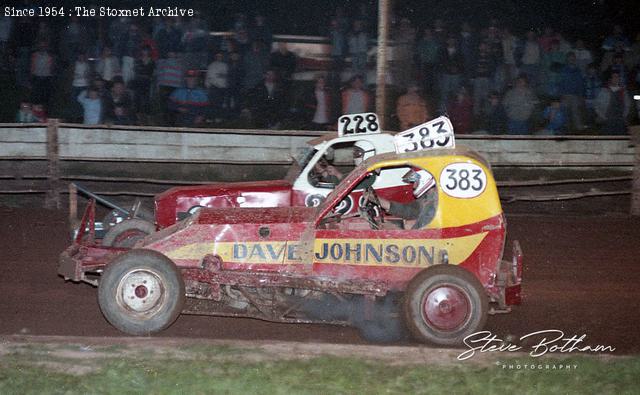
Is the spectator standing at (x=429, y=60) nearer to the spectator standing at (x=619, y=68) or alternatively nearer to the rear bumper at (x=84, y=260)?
the spectator standing at (x=619, y=68)

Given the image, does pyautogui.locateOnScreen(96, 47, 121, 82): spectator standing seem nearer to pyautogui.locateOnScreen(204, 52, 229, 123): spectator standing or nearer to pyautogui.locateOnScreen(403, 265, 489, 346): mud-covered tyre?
pyautogui.locateOnScreen(204, 52, 229, 123): spectator standing

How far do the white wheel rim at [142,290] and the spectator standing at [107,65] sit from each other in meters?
9.48

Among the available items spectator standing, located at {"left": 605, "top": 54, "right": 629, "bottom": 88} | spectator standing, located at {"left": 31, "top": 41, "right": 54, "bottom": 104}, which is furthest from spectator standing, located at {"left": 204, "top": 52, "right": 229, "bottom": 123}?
spectator standing, located at {"left": 605, "top": 54, "right": 629, "bottom": 88}

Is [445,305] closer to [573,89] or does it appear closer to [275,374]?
[275,374]

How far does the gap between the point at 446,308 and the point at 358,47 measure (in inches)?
411

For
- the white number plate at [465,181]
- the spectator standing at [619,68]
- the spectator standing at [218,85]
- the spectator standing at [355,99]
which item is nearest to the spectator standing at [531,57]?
the spectator standing at [619,68]

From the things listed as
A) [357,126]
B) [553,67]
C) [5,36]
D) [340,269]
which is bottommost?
[340,269]

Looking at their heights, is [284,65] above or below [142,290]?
above

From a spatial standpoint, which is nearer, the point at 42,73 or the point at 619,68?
the point at 42,73

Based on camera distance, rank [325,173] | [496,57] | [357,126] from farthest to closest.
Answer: [496,57], [357,126], [325,173]

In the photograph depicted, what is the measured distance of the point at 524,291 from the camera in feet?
29.3

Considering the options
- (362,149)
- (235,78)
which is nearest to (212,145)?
(235,78)

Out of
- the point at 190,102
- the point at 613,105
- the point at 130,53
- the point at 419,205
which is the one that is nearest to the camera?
the point at 419,205

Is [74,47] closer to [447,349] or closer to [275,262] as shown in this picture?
[275,262]
